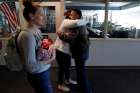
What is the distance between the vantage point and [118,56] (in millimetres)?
5469

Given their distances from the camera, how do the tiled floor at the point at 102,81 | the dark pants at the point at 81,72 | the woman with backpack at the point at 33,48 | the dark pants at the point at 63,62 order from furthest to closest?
the tiled floor at the point at 102,81
the dark pants at the point at 63,62
the dark pants at the point at 81,72
the woman with backpack at the point at 33,48

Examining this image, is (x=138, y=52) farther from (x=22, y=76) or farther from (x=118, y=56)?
(x=22, y=76)

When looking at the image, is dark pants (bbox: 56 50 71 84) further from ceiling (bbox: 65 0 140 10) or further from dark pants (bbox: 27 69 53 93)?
ceiling (bbox: 65 0 140 10)

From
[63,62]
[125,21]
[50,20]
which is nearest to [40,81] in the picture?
[63,62]

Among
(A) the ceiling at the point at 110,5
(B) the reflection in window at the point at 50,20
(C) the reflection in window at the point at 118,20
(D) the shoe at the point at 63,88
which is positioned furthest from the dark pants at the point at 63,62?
(A) the ceiling at the point at 110,5

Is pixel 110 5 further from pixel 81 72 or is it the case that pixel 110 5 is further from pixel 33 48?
pixel 33 48

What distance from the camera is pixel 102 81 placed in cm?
453

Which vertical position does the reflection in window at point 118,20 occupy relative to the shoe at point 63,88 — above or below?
above

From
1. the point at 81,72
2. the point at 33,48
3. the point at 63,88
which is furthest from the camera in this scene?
the point at 63,88

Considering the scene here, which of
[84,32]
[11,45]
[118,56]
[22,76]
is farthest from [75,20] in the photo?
[118,56]

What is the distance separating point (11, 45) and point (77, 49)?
1416 mm

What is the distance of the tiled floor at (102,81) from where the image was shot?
411cm

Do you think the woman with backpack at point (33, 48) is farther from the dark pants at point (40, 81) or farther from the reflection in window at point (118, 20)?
the reflection in window at point (118, 20)

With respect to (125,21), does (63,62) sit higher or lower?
lower
